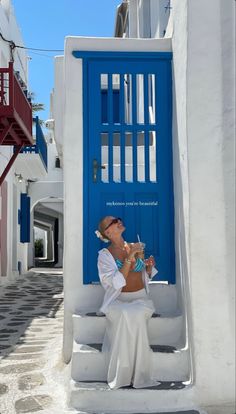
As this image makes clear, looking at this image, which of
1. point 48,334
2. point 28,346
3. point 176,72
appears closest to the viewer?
point 176,72

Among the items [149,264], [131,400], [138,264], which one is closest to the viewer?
[131,400]

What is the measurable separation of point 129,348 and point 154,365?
0.38m

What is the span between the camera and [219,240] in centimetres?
391

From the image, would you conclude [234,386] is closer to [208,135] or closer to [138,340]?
[138,340]

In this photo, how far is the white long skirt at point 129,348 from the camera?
389 centimetres

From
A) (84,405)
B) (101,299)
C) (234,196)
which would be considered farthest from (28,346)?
(234,196)

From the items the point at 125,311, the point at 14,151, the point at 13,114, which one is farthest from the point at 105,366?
the point at 14,151

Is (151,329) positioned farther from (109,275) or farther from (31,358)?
(31,358)

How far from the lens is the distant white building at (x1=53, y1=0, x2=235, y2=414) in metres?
3.86

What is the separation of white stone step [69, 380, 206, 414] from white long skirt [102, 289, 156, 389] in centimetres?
8

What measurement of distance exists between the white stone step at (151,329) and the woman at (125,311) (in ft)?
0.89

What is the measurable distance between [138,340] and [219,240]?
3.51ft

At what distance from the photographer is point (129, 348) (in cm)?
391

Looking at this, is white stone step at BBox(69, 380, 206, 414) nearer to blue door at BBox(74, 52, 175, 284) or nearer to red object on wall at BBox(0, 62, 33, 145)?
blue door at BBox(74, 52, 175, 284)
